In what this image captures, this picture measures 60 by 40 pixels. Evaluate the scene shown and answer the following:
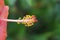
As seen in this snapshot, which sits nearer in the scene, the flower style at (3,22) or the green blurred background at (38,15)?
the flower style at (3,22)

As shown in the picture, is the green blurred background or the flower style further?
the green blurred background

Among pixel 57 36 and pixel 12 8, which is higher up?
pixel 12 8

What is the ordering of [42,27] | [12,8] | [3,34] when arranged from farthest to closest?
[42,27], [12,8], [3,34]

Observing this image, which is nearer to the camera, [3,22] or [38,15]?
[3,22]

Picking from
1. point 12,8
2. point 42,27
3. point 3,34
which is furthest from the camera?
point 42,27

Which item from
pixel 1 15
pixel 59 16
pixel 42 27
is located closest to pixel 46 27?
pixel 42 27

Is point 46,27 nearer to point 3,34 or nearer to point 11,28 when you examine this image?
point 11,28

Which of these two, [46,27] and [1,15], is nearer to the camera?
[1,15]
